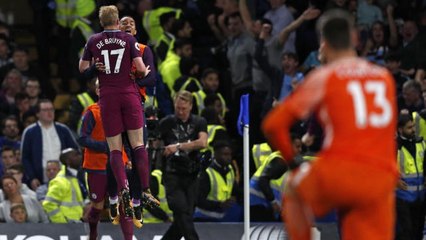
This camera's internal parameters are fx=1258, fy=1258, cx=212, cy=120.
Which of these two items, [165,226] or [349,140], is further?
[165,226]

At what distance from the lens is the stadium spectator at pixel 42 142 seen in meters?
18.2

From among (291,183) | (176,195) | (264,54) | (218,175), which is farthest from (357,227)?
(264,54)

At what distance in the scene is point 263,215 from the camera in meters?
17.1

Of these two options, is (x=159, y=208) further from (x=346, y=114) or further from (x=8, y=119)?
(x=346, y=114)

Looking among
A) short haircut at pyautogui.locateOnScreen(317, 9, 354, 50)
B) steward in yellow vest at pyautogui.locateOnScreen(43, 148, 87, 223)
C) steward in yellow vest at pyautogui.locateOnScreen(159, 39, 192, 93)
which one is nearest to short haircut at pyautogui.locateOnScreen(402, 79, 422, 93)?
steward in yellow vest at pyautogui.locateOnScreen(159, 39, 192, 93)

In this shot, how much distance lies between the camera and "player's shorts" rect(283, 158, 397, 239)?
8.88 metres

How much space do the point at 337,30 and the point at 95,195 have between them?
20.3 ft

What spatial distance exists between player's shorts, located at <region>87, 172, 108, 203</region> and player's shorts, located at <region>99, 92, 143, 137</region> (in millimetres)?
1146

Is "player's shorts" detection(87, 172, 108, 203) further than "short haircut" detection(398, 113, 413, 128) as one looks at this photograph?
No

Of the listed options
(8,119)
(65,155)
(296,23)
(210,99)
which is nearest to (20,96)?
(8,119)

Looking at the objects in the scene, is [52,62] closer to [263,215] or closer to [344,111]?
[263,215]

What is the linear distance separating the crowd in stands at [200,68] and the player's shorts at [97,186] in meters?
1.91

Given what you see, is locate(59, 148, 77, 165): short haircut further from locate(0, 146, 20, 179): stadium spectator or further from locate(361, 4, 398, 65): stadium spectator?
locate(361, 4, 398, 65): stadium spectator

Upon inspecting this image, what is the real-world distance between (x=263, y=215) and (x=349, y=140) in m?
8.20
